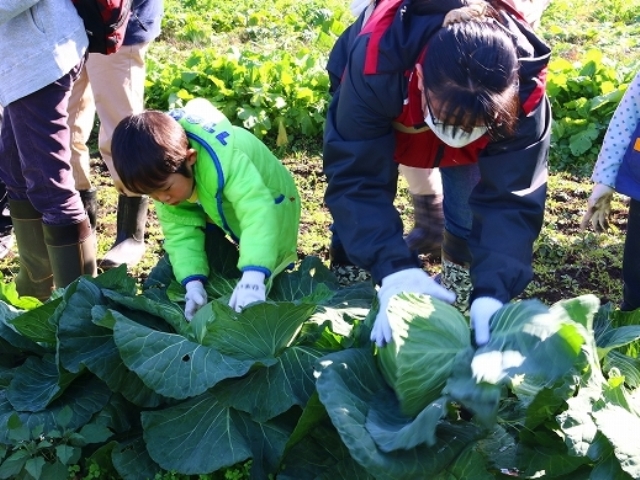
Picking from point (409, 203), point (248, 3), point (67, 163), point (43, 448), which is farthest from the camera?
point (248, 3)

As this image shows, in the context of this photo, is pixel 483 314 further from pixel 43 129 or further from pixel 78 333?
pixel 43 129

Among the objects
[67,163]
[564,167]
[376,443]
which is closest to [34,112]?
[67,163]

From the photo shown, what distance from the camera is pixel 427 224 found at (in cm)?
366

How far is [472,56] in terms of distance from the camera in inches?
78.7

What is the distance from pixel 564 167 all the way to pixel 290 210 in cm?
278

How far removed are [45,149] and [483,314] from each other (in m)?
1.81

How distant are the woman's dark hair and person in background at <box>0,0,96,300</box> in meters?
1.55

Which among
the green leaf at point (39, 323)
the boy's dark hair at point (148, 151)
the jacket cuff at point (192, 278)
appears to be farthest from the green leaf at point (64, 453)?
the boy's dark hair at point (148, 151)

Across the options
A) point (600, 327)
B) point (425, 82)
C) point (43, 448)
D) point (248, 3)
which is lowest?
point (248, 3)

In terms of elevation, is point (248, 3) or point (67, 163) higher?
point (67, 163)

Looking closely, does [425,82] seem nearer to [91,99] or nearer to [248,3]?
[91,99]

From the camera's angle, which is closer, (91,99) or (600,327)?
(600,327)

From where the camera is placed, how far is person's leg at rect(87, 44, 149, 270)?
12.6 feet

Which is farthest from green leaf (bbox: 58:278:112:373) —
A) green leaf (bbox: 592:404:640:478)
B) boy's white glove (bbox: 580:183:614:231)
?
boy's white glove (bbox: 580:183:614:231)
